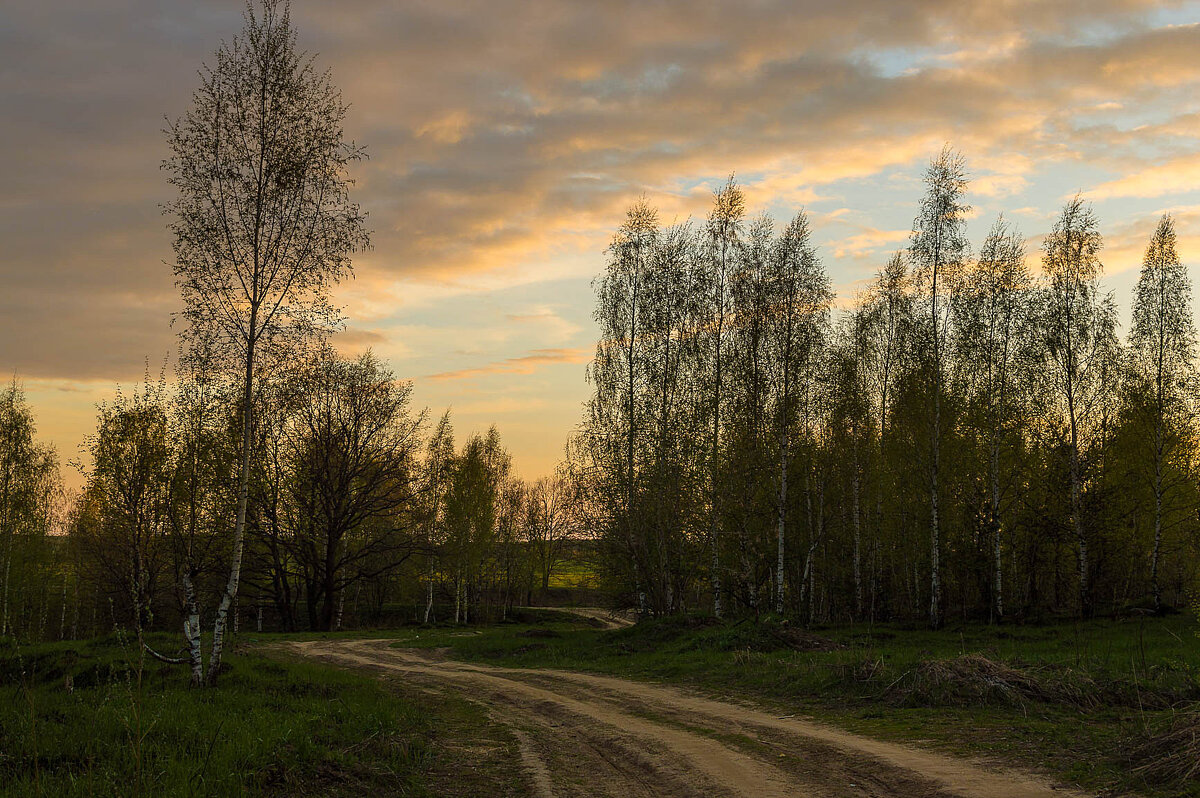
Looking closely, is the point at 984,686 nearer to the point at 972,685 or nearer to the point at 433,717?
the point at 972,685

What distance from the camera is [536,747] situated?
12727 mm

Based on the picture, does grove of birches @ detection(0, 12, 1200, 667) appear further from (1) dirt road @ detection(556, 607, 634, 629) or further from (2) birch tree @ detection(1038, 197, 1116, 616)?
(1) dirt road @ detection(556, 607, 634, 629)

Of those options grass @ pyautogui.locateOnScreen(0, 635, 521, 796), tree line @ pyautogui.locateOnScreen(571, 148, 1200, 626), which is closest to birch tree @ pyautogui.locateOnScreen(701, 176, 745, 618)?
tree line @ pyautogui.locateOnScreen(571, 148, 1200, 626)

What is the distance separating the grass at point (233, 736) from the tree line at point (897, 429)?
58.1 feet

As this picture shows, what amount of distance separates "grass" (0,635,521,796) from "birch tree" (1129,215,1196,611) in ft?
119

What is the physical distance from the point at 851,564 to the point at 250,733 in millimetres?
43241

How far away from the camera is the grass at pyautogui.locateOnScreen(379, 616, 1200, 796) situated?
1041 cm

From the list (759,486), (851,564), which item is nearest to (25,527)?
(759,486)

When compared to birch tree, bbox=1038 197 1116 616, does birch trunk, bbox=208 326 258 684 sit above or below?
below

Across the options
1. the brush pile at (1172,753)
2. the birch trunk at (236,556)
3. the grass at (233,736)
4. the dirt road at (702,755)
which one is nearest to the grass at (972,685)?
the brush pile at (1172,753)

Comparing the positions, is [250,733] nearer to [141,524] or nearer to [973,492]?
[141,524]

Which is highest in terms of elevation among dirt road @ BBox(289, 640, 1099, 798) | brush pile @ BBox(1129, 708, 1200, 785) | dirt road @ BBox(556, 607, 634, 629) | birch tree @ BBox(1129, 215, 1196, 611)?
birch tree @ BBox(1129, 215, 1196, 611)

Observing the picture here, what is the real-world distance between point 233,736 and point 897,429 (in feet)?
129

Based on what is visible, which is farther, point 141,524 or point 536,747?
point 141,524
